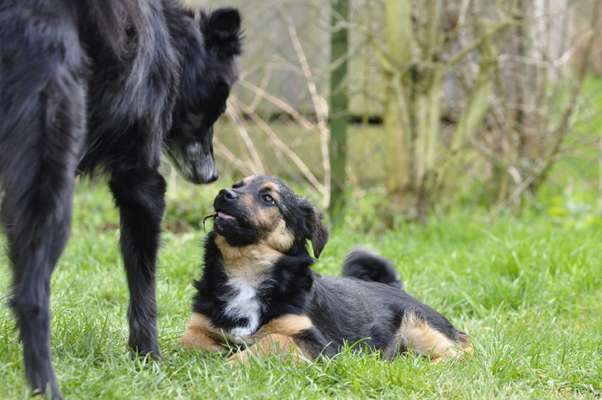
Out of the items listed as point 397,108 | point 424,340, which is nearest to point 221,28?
point 424,340

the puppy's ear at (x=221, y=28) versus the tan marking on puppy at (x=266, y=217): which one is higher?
the puppy's ear at (x=221, y=28)

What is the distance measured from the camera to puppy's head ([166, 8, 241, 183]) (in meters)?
4.11

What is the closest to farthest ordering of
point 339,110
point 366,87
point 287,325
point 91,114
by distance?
point 91,114 < point 287,325 < point 339,110 < point 366,87

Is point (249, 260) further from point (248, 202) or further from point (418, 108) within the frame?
point (418, 108)

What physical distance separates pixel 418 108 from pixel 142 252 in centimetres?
355

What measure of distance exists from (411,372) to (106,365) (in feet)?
3.79

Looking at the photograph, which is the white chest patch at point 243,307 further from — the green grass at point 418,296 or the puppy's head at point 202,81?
the puppy's head at point 202,81

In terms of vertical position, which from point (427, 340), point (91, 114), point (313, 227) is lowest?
point (427, 340)

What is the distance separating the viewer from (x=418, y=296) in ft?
17.3

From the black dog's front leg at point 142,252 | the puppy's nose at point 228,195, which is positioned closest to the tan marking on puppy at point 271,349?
the black dog's front leg at point 142,252

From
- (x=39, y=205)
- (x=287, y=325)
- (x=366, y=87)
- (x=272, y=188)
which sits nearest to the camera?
(x=39, y=205)

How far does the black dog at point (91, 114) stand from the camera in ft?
9.21

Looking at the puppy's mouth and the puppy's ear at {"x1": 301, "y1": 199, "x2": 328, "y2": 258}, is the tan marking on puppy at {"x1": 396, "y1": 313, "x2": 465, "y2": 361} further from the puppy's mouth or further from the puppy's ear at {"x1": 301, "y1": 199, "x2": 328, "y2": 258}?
the puppy's mouth

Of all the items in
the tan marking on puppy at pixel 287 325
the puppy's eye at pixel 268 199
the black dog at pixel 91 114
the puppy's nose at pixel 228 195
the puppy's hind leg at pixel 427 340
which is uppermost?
the black dog at pixel 91 114
